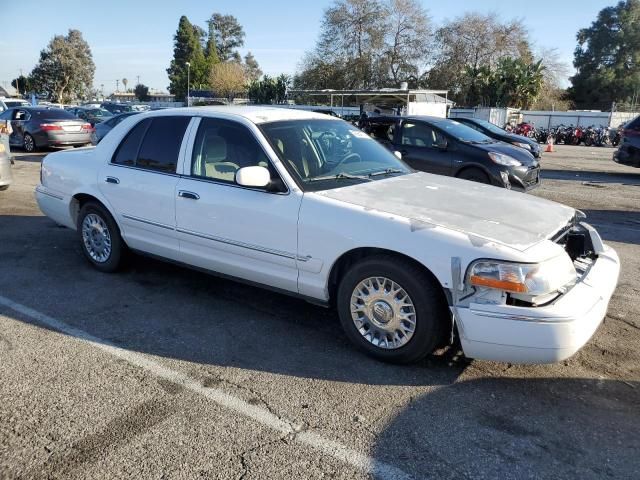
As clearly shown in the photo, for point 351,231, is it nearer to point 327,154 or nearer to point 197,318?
point 327,154

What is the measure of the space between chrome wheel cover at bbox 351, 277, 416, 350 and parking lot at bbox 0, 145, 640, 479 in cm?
21

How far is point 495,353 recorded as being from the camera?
323 cm

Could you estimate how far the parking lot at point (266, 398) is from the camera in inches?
105

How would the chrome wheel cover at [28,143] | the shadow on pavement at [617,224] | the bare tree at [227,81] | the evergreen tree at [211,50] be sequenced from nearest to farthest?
1. the shadow on pavement at [617,224]
2. the chrome wheel cover at [28,143]
3. the bare tree at [227,81]
4. the evergreen tree at [211,50]

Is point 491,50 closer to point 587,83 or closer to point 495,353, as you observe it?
point 587,83

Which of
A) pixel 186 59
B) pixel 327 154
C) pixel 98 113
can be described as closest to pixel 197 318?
pixel 327 154

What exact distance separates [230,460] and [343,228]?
162cm

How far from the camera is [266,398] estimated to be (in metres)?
3.24

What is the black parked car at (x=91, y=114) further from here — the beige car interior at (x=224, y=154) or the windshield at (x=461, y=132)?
the beige car interior at (x=224, y=154)

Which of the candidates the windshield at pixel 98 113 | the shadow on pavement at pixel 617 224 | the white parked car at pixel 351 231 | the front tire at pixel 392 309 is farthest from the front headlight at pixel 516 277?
the windshield at pixel 98 113

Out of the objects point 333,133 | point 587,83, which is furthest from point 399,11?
point 333,133


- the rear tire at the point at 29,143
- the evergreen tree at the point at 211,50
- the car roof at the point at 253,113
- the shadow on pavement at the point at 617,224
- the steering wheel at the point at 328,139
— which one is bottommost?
the shadow on pavement at the point at 617,224

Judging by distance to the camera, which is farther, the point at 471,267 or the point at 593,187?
the point at 593,187

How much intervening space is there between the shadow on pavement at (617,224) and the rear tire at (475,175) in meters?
1.77
